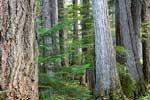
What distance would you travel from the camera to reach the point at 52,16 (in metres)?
18.6

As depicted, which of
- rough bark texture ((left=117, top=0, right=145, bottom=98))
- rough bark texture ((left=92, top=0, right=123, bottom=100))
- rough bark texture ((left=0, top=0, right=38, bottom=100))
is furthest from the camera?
rough bark texture ((left=117, top=0, right=145, bottom=98))

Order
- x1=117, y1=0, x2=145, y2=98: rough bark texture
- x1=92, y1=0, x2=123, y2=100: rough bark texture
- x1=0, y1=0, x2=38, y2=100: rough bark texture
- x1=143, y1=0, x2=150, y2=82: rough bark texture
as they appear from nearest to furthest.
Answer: x1=0, y1=0, x2=38, y2=100: rough bark texture < x1=92, y1=0, x2=123, y2=100: rough bark texture < x1=117, y1=0, x2=145, y2=98: rough bark texture < x1=143, y1=0, x2=150, y2=82: rough bark texture

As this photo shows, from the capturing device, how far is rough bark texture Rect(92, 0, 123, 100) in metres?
10.7

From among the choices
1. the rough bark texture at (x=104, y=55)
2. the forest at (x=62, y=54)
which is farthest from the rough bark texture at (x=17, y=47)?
the rough bark texture at (x=104, y=55)

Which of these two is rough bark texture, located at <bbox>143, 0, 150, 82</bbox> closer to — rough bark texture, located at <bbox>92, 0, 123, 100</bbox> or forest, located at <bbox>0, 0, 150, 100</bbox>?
forest, located at <bbox>0, 0, 150, 100</bbox>

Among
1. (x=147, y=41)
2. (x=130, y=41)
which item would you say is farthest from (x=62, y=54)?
(x=147, y=41)

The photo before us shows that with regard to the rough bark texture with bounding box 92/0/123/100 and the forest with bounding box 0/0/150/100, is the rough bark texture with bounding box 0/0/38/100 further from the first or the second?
the rough bark texture with bounding box 92/0/123/100

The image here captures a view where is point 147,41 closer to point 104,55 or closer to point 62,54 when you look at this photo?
point 104,55

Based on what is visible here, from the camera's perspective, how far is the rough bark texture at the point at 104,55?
10736 mm

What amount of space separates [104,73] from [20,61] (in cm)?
823

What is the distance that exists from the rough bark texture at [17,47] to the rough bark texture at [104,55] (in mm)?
7976

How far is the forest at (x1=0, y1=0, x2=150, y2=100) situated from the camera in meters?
2.73

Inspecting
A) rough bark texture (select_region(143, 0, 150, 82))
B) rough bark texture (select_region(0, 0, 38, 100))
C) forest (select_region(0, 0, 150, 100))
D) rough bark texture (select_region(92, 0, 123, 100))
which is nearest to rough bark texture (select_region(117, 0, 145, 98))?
forest (select_region(0, 0, 150, 100))

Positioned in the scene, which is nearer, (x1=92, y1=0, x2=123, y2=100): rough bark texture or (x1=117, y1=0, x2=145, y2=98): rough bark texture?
(x1=92, y1=0, x2=123, y2=100): rough bark texture
